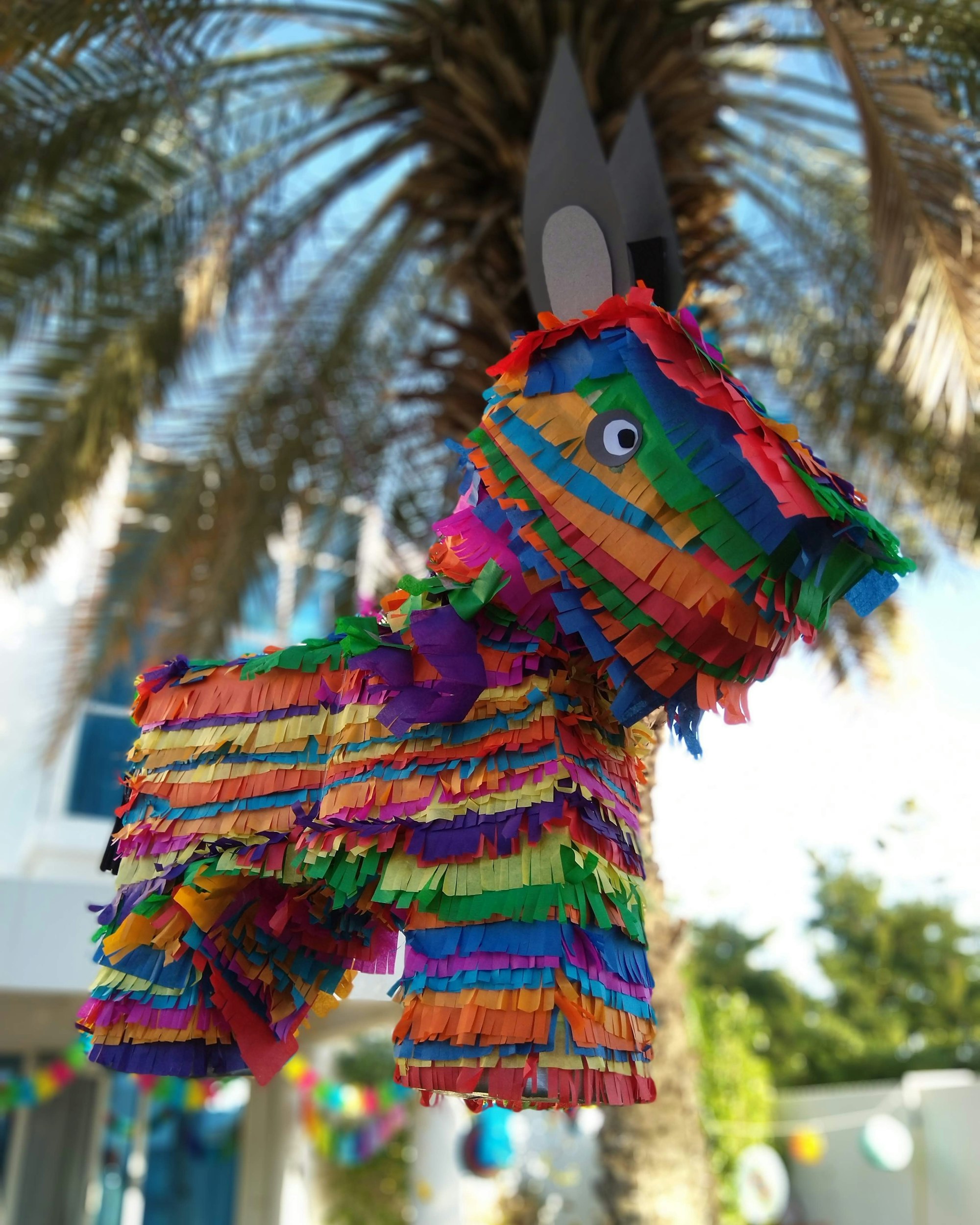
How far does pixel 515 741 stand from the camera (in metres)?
1.00

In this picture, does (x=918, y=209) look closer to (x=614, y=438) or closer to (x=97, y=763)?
(x=614, y=438)

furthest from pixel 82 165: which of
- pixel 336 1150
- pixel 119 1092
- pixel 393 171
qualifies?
pixel 336 1150

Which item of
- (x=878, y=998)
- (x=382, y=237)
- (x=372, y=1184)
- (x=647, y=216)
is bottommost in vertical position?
(x=372, y=1184)

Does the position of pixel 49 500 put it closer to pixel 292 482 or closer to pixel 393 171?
pixel 292 482

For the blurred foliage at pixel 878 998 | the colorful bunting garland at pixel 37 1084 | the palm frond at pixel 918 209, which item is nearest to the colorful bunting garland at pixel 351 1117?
the colorful bunting garland at pixel 37 1084

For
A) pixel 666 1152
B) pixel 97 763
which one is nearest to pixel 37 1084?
pixel 97 763

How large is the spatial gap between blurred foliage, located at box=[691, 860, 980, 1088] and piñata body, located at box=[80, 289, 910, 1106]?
11967 mm

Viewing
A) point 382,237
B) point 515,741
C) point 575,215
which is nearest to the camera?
point 515,741

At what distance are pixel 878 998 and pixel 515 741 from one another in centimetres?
1499

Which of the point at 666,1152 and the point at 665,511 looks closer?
the point at 665,511

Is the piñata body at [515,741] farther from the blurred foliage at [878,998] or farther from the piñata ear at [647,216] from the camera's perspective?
the blurred foliage at [878,998]

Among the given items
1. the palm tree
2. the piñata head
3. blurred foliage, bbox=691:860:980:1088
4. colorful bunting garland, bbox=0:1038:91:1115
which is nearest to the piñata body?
the piñata head

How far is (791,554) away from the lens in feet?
3.05

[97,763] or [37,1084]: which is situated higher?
[97,763]
